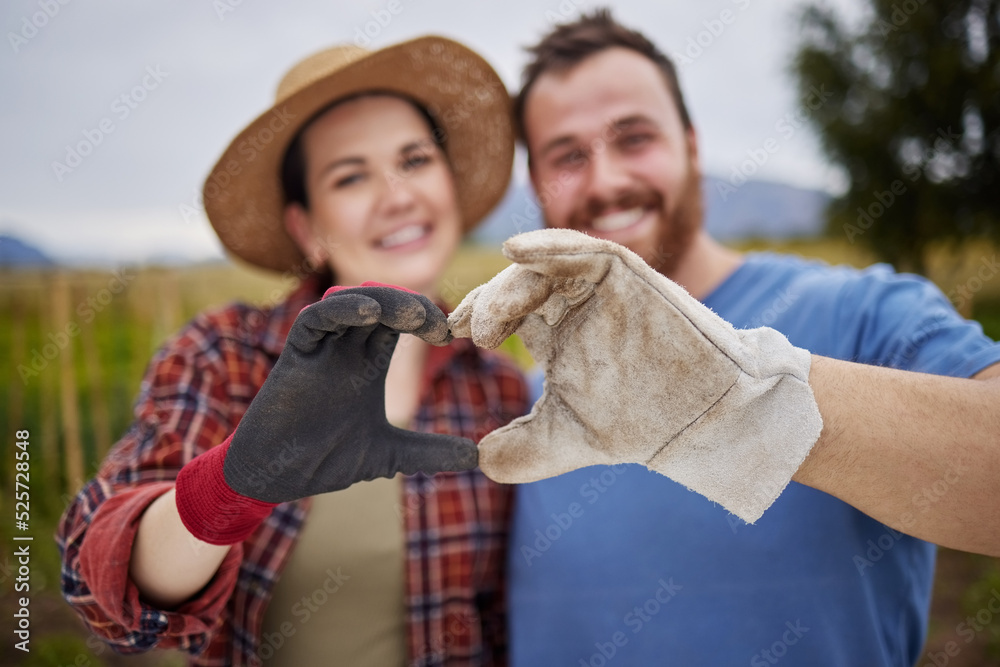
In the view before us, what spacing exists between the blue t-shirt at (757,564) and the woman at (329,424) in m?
0.30

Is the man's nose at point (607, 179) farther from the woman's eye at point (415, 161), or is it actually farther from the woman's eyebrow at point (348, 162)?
the woman's eyebrow at point (348, 162)

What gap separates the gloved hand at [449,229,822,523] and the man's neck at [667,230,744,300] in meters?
0.95

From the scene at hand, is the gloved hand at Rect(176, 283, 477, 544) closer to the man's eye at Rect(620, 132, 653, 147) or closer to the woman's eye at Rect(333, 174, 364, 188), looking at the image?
the woman's eye at Rect(333, 174, 364, 188)

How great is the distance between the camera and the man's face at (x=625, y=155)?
2.04 metres

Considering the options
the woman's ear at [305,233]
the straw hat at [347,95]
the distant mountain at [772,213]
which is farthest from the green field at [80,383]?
the distant mountain at [772,213]

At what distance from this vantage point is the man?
1067 millimetres

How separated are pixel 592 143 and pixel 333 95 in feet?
3.04

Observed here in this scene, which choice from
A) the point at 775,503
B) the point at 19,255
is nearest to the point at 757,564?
the point at 775,503

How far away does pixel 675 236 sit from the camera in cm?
204

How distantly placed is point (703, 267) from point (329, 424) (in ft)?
4.80

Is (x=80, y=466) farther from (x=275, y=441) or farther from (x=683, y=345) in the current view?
(x=683, y=345)

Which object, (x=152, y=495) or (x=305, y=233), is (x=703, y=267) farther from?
(x=152, y=495)

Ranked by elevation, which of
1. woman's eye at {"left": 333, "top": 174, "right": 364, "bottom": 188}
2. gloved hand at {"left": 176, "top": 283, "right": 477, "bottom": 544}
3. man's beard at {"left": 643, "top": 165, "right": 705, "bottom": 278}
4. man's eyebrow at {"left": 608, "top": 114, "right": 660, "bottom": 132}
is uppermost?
Result: man's eyebrow at {"left": 608, "top": 114, "right": 660, "bottom": 132}

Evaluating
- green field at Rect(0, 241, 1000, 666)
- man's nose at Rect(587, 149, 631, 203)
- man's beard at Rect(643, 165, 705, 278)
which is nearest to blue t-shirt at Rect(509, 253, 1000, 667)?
man's beard at Rect(643, 165, 705, 278)
